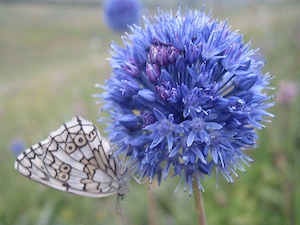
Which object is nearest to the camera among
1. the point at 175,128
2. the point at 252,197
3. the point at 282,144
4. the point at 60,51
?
the point at 175,128

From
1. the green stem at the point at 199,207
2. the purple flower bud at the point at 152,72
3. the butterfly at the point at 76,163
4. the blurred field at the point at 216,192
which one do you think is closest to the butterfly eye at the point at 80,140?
the butterfly at the point at 76,163

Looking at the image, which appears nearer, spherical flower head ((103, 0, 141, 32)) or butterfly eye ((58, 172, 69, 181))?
→ butterfly eye ((58, 172, 69, 181))

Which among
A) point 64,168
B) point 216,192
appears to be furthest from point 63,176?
point 216,192

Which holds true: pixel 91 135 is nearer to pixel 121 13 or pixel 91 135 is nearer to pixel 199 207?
pixel 199 207

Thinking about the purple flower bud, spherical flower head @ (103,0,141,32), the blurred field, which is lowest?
the blurred field

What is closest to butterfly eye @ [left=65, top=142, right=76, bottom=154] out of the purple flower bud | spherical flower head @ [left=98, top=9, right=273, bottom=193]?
spherical flower head @ [left=98, top=9, right=273, bottom=193]

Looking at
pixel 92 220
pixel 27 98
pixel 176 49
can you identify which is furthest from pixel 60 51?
pixel 176 49

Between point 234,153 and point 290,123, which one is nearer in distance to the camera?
point 234,153

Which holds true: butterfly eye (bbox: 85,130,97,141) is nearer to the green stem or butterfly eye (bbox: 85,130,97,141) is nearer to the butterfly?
the butterfly

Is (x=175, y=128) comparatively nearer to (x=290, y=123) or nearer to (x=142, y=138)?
(x=142, y=138)
